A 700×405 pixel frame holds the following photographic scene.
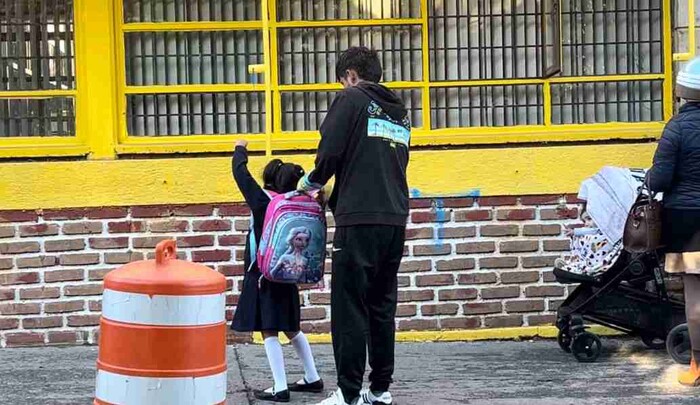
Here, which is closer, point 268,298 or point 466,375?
point 268,298

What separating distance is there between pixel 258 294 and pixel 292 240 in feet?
1.65

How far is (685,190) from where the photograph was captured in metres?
5.69

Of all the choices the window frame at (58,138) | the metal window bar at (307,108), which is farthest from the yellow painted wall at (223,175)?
the metal window bar at (307,108)

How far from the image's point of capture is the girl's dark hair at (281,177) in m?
5.46

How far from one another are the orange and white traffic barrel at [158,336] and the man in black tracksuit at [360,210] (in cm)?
109

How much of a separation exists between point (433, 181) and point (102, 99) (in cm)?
237

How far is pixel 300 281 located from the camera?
5.27 metres

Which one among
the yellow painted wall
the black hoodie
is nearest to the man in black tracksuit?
the black hoodie

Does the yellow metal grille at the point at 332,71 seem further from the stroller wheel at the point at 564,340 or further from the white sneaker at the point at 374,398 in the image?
the white sneaker at the point at 374,398

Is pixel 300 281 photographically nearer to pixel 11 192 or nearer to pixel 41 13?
pixel 11 192

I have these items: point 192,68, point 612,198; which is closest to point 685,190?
point 612,198

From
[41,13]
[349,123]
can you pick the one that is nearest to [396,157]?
[349,123]

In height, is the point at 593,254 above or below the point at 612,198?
below

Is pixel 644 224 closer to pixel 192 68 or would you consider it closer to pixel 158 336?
pixel 158 336
